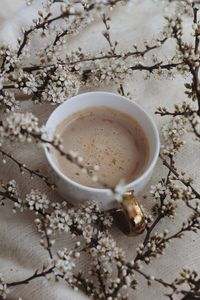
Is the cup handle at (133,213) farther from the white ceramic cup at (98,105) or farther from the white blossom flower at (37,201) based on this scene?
the white blossom flower at (37,201)

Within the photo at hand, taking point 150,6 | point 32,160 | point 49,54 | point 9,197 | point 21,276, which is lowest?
point 21,276

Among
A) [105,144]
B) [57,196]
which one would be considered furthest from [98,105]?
[57,196]

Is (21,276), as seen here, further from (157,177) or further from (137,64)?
(137,64)

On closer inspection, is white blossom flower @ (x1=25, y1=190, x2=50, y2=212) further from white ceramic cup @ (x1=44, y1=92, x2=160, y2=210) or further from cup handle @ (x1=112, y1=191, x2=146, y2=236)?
cup handle @ (x1=112, y1=191, x2=146, y2=236)

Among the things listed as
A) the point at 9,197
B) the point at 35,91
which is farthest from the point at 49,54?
the point at 9,197

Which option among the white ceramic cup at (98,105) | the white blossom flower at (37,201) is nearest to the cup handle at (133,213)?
the white ceramic cup at (98,105)

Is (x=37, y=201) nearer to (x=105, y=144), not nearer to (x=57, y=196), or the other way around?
(x=57, y=196)
